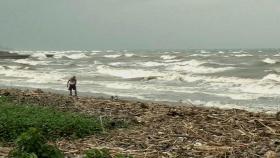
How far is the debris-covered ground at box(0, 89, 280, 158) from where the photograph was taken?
29.4 feet

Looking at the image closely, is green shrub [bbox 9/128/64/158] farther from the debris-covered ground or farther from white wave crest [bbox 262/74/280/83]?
white wave crest [bbox 262/74/280/83]

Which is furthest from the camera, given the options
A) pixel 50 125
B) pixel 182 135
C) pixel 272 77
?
pixel 272 77

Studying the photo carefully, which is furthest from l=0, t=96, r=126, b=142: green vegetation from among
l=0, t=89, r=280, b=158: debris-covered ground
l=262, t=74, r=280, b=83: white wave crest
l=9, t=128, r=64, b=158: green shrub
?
l=262, t=74, r=280, b=83: white wave crest

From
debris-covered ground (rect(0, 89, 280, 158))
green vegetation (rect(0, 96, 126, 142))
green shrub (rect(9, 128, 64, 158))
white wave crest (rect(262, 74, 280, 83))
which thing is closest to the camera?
green shrub (rect(9, 128, 64, 158))

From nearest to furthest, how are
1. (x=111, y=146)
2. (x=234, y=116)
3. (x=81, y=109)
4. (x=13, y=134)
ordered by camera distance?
(x=111, y=146) < (x=13, y=134) < (x=234, y=116) < (x=81, y=109)

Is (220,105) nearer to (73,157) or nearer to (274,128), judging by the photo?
(274,128)

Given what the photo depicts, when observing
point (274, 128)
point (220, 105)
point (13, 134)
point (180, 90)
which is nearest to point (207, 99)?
point (220, 105)

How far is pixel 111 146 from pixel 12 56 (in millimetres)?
75462

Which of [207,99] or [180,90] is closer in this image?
[207,99]

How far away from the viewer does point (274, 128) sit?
11359 mm

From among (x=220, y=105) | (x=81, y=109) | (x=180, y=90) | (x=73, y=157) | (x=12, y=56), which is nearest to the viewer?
(x=73, y=157)

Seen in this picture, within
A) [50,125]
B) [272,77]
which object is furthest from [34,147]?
[272,77]

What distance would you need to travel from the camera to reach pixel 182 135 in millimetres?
10430

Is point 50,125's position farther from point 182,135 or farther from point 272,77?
point 272,77
